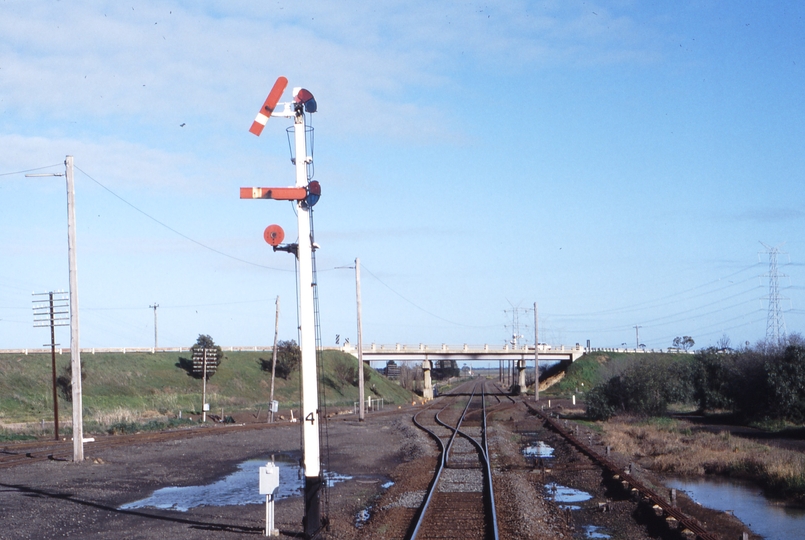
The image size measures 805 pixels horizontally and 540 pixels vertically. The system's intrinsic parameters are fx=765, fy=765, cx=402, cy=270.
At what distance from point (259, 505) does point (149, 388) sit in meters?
53.5

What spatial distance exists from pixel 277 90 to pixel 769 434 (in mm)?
28037

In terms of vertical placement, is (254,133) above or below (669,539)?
above

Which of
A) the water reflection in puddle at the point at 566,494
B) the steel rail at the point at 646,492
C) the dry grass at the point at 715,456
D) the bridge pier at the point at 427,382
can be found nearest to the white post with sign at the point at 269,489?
the water reflection in puddle at the point at 566,494

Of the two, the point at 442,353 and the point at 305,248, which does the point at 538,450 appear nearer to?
the point at 305,248

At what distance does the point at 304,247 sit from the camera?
11273mm

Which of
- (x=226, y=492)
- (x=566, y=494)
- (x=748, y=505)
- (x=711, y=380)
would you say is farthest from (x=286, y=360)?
(x=748, y=505)

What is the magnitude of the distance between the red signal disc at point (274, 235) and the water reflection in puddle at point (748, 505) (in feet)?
31.8

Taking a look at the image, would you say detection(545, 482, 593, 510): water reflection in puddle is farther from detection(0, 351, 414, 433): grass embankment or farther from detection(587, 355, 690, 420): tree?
detection(0, 351, 414, 433): grass embankment

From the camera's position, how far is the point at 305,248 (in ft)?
37.0

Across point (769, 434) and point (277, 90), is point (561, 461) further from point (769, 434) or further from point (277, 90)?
point (277, 90)

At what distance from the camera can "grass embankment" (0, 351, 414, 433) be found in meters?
50.8

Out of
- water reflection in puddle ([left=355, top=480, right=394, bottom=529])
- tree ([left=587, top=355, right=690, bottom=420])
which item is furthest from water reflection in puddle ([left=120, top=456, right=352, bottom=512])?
tree ([left=587, top=355, right=690, bottom=420])

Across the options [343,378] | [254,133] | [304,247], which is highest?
[254,133]

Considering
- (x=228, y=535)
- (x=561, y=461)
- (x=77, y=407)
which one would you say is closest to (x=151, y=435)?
(x=77, y=407)
